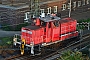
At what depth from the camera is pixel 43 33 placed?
21.6 m

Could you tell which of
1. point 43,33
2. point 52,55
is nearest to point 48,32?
point 43,33

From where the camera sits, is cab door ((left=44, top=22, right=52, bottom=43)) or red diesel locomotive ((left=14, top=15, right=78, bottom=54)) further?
cab door ((left=44, top=22, right=52, bottom=43))

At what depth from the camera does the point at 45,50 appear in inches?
858

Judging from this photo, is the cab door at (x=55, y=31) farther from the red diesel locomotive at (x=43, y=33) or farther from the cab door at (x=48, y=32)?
the cab door at (x=48, y=32)

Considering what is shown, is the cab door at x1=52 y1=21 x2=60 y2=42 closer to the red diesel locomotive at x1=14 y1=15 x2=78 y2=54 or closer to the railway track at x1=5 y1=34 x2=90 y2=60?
the red diesel locomotive at x1=14 y1=15 x2=78 y2=54

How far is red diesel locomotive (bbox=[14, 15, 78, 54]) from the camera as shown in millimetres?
21141

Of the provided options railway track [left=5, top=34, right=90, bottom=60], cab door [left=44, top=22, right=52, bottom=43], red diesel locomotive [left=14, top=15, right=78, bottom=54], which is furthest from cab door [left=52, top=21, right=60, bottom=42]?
railway track [left=5, top=34, right=90, bottom=60]

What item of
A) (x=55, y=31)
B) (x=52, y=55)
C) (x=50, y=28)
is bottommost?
(x=52, y=55)

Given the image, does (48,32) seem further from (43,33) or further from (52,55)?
(52,55)

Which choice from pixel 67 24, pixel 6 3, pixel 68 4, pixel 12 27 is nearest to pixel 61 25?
pixel 67 24

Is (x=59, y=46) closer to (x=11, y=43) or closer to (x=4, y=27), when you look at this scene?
(x=11, y=43)

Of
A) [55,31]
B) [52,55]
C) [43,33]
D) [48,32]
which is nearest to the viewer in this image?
[52,55]

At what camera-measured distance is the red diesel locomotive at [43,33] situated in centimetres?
2114

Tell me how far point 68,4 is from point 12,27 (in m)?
10.8
